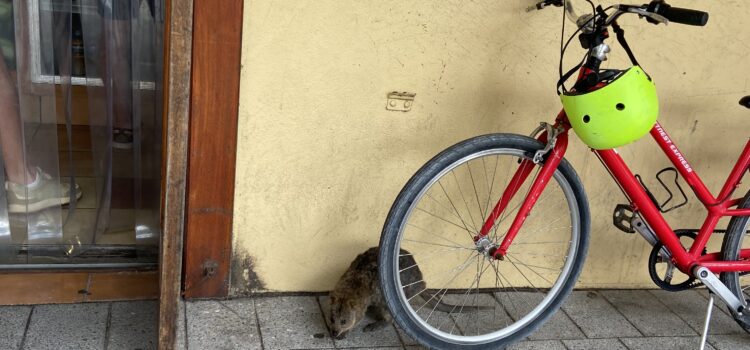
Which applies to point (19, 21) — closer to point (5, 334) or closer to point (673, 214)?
point (5, 334)

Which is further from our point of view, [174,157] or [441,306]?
[441,306]

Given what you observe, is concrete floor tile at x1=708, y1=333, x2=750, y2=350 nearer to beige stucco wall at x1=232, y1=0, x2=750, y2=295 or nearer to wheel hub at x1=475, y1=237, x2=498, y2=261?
beige stucco wall at x1=232, y1=0, x2=750, y2=295

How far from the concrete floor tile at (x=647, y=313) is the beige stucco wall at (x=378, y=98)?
0.57 meters

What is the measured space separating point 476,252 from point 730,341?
49.4 inches

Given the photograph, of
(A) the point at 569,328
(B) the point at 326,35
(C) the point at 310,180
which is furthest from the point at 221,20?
(A) the point at 569,328

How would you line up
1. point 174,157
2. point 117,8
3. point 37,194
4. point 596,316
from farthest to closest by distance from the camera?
1. point 596,316
2. point 37,194
3. point 117,8
4. point 174,157

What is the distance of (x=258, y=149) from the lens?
303 centimetres

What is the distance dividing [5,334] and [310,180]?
1340 mm

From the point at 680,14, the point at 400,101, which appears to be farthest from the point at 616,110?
the point at 400,101

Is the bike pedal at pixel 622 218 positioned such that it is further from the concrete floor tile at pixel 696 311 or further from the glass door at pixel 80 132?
the glass door at pixel 80 132

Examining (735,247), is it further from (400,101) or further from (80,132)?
(80,132)

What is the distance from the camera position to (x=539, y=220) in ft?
11.5

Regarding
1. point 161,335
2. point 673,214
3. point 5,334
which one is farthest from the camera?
point 673,214

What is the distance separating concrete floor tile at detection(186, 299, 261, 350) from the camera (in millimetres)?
2898
